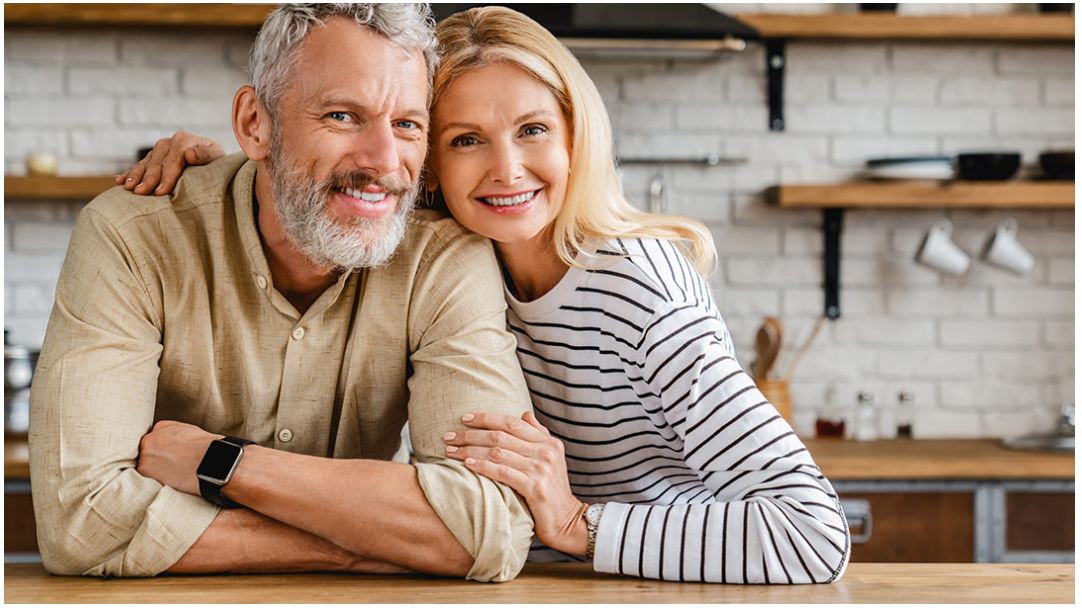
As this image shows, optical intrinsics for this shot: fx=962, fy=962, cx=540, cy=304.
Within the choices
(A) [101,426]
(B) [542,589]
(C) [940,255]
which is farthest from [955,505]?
(A) [101,426]

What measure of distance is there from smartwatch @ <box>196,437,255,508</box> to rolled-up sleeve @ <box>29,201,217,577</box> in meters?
0.02

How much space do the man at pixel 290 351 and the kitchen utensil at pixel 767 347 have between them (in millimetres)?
1967

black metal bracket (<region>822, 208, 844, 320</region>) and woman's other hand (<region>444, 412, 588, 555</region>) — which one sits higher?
black metal bracket (<region>822, 208, 844, 320</region>)

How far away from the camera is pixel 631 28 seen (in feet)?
9.73

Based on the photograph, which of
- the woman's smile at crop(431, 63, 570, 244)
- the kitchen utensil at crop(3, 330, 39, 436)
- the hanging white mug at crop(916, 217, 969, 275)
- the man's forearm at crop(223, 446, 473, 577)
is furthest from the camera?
the hanging white mug at crop(916, 217, 969, 275)

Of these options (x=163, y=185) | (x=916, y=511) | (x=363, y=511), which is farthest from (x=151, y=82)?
(x=916, y=511)

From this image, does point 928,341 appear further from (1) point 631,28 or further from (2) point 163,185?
(2) point 163,185

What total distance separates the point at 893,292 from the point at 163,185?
2755mm

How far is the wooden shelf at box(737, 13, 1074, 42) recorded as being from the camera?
323 cm

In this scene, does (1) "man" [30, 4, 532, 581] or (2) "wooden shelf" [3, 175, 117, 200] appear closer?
(1) "man" [30, 4, 532, 581]

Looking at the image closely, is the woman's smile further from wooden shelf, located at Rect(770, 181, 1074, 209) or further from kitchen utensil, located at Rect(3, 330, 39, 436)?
kitchen utensil, located at Rect(3, 330, 39, 436)

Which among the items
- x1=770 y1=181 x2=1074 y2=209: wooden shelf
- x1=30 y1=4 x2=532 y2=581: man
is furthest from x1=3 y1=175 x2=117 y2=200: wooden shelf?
x1=770 y1=181 x2=1074 y2=209: wooden shelf

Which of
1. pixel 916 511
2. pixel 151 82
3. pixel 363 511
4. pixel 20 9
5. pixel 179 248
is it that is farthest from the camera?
pixel 151 82

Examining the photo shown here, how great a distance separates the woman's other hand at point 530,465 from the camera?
4.13 feet
